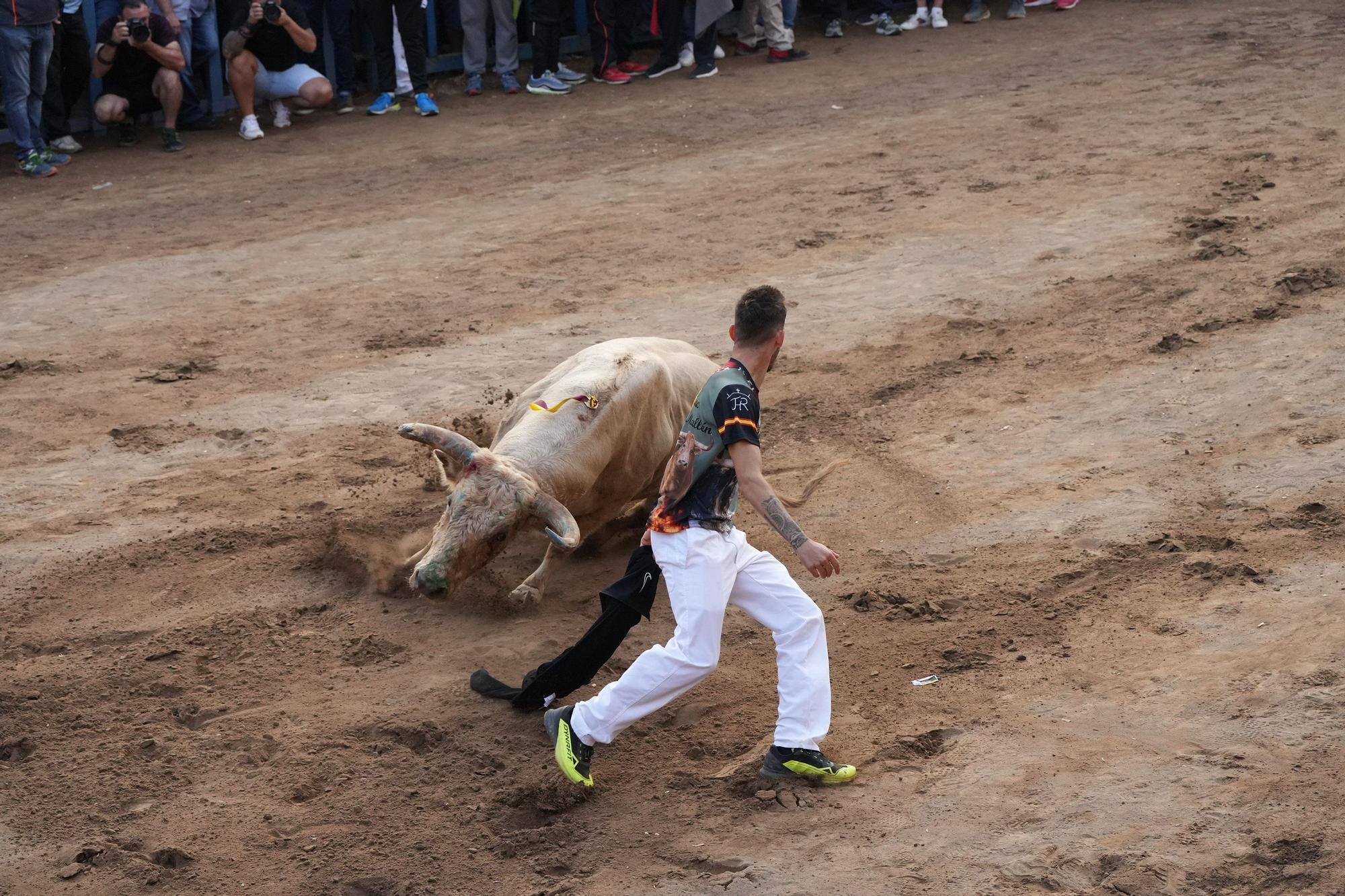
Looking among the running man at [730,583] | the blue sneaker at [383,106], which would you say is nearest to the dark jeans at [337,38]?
the blue sneaker at [383,106]

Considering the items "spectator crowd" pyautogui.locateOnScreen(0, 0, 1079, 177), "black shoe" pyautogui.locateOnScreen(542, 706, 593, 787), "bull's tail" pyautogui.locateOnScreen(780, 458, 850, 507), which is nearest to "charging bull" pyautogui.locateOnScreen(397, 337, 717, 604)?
"bull's tail" pyautogui.locateOnScreen(780, 458, 850, 507)

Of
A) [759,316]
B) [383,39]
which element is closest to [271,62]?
[383,39]

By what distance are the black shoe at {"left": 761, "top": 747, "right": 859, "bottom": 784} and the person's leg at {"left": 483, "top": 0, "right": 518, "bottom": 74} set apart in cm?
1319

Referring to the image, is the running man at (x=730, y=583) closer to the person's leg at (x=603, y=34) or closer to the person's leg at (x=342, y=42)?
the person's leg at (x=342, y=42)

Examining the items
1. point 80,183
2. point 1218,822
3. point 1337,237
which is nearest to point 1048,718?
point 1218,822

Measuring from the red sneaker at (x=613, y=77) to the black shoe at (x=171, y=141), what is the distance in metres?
5.25

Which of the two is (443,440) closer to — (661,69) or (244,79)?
(244,79)

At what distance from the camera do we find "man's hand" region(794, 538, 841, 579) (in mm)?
5398

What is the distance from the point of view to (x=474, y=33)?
17.1 metres

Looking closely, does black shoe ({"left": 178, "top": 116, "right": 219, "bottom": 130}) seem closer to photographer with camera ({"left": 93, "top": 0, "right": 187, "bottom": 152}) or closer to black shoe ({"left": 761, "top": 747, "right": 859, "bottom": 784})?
photographer with camera ({"left": 93, "top": 0, "right": 187, "bottom": 152})

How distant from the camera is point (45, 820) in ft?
18.7

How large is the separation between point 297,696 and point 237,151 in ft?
33.8

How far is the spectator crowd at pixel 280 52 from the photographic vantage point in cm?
1463

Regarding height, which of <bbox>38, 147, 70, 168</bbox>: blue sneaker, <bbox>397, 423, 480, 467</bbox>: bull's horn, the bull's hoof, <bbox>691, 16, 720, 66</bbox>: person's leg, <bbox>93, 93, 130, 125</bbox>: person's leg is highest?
<bbox>691, 16, 720, 66</bbox>: person's leg
